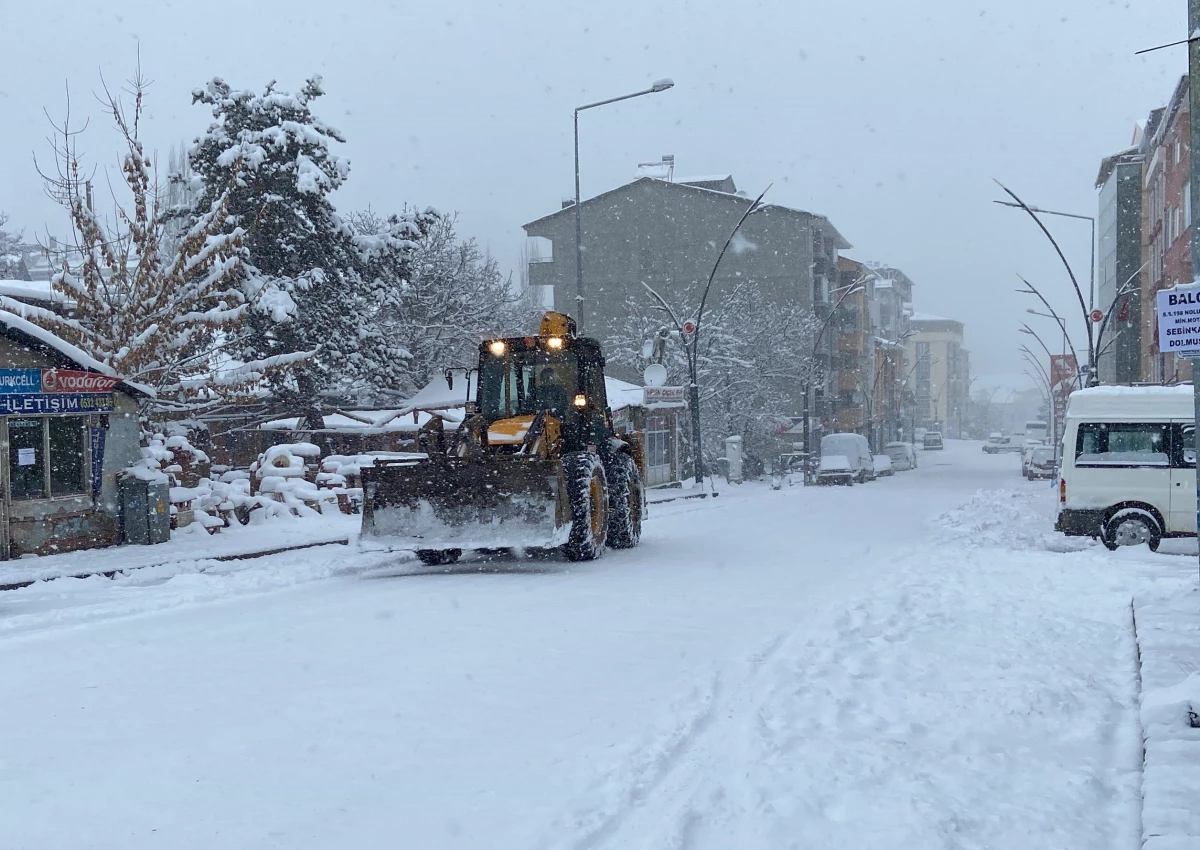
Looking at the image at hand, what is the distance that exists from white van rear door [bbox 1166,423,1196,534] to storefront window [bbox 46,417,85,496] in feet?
49.7

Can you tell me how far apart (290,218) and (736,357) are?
20858 mm

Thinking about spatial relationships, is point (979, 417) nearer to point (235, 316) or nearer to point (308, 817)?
point (235, 316)

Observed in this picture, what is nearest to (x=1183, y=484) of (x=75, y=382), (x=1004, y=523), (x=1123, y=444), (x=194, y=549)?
(x=1123, y=444)

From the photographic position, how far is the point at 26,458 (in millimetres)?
16141

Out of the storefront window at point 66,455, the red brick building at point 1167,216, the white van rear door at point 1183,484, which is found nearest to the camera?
the white van rear door at point 1183,484

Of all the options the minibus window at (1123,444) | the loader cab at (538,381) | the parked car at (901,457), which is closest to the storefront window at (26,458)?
the loader cab at (538,381)

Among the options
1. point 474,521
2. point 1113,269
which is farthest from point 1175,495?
point 1113,269

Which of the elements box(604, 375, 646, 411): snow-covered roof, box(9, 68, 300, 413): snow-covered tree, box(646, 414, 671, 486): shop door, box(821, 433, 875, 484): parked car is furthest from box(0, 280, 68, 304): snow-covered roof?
box(821, 433, 875, 484): parked car

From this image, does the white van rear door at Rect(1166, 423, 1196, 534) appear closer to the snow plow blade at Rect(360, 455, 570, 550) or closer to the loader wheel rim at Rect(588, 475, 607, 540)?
the loader wheel rim at Rect(588, 475, 607, 540)

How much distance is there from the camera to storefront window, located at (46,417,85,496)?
16.7 m

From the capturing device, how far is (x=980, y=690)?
7.30 metres

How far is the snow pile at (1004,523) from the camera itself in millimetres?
17438

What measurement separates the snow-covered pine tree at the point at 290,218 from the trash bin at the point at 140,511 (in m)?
11.4

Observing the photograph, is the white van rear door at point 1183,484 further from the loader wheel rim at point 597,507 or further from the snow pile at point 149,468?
the snow pile at point 149,468
